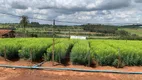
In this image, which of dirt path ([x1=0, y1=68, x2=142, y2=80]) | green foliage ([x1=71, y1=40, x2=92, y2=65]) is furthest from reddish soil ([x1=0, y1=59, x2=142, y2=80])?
green foliage ([x1=71, y1=40, x2=92, y2=65])

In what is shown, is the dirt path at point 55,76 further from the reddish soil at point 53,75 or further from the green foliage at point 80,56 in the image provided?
the green foliage at point 80,56

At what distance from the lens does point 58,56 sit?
15.3 metres

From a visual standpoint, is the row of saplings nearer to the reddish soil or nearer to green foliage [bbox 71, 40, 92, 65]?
green foliage [bbox 71, 40, 92, 65]

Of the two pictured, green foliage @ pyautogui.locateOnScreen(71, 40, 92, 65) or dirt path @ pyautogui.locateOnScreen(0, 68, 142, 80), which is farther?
green foliage @ pyautogui.locateOnScreen(71, 40, 92, 65)

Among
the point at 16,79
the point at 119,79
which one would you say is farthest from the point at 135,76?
the point at 16,79

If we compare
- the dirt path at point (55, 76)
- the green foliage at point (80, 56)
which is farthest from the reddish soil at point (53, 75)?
the green foliage at point (80, 56)

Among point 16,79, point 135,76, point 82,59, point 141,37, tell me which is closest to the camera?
point 16,79

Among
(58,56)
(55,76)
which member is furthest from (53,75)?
(58,56)

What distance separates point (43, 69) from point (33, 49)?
8.09 ft

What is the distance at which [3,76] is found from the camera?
12.8 meters

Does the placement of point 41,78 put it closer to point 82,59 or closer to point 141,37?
point 82,59

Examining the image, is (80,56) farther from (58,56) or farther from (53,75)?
(53,75)

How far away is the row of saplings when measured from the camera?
581 inches

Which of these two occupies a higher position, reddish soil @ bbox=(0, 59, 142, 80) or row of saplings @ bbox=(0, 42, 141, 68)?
row of saplings @ bbox=(0, 42, 141, 68)
